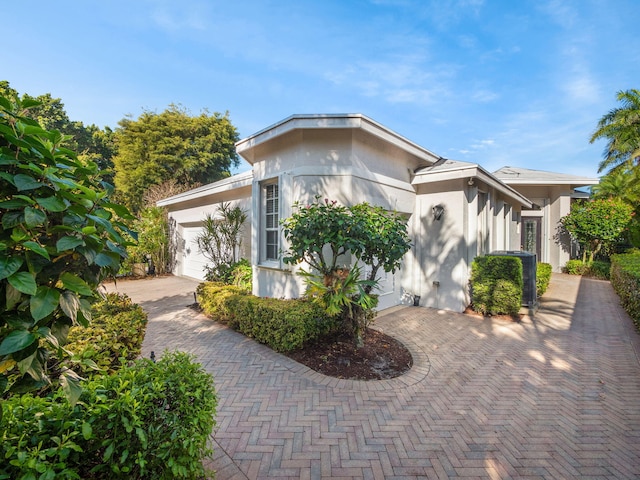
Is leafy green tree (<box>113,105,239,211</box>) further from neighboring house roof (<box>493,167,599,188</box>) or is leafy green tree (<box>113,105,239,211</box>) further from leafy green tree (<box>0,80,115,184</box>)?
neighboring house roof (<box>493,167,599,188</box>)

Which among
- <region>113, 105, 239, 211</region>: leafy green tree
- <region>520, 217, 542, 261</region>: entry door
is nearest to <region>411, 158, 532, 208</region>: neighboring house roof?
<region>520, 217, 542, 261</region>: entry door

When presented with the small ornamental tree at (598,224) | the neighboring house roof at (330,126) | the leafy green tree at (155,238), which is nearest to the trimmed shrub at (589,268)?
the small ornamental tree at (598,224)

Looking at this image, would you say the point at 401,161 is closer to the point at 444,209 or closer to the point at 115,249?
the point at 444,209

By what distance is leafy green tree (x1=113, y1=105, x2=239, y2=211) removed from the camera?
22.0 metres

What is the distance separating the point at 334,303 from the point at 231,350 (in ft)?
7.68

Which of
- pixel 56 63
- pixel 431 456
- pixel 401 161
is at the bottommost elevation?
pixel 431 456

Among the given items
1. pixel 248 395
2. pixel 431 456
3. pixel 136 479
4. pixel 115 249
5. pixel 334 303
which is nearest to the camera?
pixel 115 249

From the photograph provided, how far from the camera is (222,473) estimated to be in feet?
8.48

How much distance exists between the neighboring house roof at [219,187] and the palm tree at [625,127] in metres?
25.0

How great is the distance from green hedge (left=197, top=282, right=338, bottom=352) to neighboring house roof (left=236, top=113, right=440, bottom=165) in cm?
395

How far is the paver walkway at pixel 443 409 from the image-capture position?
9.05ft

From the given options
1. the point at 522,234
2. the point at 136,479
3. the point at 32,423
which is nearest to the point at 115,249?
the point at 32,423

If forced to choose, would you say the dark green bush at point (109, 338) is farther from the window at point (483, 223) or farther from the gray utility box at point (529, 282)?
the gray utility box at point (529, 282)

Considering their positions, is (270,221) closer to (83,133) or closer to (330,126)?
(330,126)
